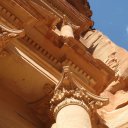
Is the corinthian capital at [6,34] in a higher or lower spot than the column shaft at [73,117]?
higher

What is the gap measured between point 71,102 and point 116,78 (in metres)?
7.84

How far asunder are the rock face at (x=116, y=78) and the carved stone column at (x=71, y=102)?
3851 mm

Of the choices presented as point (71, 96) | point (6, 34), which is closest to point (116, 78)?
point (71, 96)

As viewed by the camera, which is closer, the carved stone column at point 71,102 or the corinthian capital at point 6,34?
the carved stone column at point 71,102

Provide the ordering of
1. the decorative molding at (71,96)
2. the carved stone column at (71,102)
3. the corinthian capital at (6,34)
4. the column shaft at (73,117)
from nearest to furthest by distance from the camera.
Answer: the column shaft at (73,117), the carved stone column at (71,102), the corinthian capital at (6,34), the decorative molding at (71,96)

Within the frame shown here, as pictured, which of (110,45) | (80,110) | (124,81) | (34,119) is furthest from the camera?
(110,45)

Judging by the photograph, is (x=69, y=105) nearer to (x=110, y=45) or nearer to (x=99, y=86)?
(x=99, y=86)

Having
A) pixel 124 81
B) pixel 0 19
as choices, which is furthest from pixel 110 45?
pixel 0 19

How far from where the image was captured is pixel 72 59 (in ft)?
49.0

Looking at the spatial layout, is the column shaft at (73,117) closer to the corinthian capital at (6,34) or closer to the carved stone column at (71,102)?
the carved stone column at (71,102)

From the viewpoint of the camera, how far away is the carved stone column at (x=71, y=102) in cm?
1222

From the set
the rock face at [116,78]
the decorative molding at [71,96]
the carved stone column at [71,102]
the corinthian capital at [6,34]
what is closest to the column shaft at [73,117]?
the carved stone column at [71,102]

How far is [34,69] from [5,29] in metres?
1.48

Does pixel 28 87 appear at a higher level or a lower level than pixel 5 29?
lower
